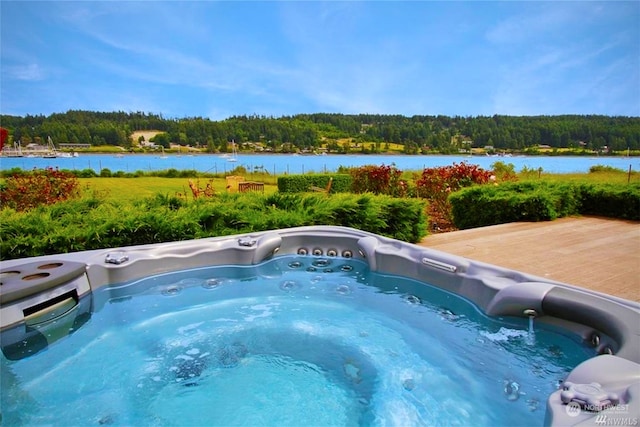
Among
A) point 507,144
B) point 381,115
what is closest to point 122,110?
point 381,115

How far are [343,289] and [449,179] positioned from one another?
5.30 m

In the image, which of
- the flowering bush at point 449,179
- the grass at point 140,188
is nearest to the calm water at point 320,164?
the flowering bush at point 449,179

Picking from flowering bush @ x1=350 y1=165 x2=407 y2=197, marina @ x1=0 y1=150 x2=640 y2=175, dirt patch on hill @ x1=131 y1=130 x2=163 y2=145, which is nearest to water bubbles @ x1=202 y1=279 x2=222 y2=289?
flowering bush @ x1=350 y1=165 x2=407 y2=197

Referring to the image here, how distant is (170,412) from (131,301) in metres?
1.32

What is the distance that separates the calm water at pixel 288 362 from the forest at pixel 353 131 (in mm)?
10704

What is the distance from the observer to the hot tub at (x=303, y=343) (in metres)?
1.72

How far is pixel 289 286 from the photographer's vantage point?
10.4 feet

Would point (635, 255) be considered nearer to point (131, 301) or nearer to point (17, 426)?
point (131, 301)

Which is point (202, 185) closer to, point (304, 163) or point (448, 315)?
point (448, 315)

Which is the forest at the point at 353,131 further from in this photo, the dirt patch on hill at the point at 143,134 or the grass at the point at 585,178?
the grass at the point at 585,178

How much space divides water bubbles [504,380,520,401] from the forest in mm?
12492

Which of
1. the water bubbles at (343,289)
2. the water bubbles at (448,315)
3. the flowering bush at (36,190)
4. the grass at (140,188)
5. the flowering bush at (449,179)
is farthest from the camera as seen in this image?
Answer: the grass at (140,188)

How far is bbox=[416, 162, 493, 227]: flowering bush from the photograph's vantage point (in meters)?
7.59

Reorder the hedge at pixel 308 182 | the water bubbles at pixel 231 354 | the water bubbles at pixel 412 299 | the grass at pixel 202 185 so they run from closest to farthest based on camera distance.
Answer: the water bubbles at pixel 231 354, the water bubbles at pixel 412 299, the grass at pixel 202 185, the hedge at pixel 308 182
